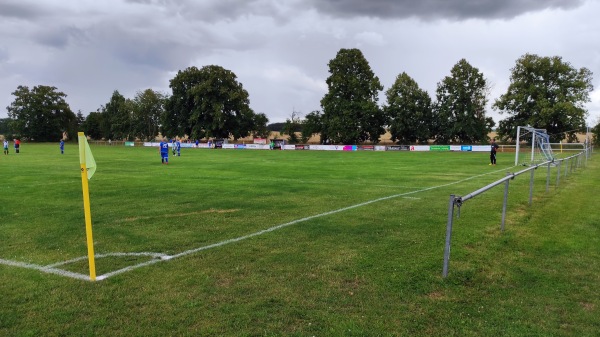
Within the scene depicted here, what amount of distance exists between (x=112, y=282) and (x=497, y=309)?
461 centimetres

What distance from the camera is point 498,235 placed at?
759 centimetres

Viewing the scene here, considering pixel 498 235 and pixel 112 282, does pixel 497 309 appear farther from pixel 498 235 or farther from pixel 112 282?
pixel 112 282

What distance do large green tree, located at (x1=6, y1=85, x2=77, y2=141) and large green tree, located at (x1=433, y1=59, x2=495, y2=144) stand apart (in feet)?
331

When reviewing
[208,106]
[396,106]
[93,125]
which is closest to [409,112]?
[396,106]

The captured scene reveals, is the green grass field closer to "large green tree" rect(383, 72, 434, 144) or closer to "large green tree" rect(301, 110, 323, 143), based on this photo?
"large green tree" rect(383, 72, 434, 144)

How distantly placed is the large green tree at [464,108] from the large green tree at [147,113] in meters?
71.9

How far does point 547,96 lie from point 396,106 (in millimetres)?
24563

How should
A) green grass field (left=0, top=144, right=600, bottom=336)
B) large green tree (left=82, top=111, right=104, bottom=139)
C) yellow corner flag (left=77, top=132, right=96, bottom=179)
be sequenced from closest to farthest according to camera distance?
green grass field (left=0, top=144, right=600, bottom=336)
yellow corner flag (left=77, top=132, right=96, bottom=179)
large green tree (left=82, top=111, right=104, bottom=139)

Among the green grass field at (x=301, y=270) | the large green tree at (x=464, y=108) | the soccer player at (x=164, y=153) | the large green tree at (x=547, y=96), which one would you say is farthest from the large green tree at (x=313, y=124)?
the green grass field at (x=301, y=270)

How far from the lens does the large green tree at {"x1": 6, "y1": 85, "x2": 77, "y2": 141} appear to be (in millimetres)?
107375

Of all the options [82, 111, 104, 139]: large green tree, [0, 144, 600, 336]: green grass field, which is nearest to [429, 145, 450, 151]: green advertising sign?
[0, 144, 600, 336]: green grass field

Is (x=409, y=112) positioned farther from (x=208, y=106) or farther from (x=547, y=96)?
(x=208, y=106)

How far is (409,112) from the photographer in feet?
243

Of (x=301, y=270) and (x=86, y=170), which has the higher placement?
(x=86, y=170)
